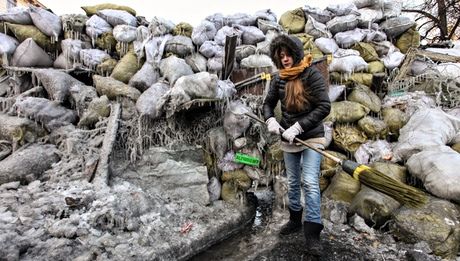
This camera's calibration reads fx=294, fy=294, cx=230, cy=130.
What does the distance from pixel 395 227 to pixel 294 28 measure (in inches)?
131

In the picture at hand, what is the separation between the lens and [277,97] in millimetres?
2568

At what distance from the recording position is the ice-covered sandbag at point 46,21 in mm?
4416

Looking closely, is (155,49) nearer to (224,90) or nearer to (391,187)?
(224,90)

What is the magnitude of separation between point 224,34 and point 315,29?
1.43 m

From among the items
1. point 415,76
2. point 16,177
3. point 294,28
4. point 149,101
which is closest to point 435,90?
point 415,76

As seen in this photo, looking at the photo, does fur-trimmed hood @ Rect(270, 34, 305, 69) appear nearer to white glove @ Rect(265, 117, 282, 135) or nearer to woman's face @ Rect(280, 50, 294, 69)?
woman's face @ Rect(280, 50, 294, 69)

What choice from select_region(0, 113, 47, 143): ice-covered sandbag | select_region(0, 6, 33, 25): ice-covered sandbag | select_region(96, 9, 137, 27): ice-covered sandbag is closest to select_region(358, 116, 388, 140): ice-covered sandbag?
select_region(96, 9, 137, 27): ice-covered sandbag

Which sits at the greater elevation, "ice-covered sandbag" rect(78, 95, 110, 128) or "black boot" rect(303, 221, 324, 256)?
"ice-covered sandbag" rect(78, 95, 110, 128)

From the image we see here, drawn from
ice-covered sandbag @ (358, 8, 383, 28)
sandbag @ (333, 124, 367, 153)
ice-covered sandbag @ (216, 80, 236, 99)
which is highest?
ice-covered sandbag @ (358, 8, 383, 28)

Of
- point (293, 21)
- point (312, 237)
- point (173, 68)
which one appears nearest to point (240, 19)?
point (293, 21)

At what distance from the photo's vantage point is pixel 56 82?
385cm

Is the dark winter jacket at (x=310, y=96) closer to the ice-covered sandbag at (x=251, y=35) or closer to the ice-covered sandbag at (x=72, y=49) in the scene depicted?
the ice-covered sandbag at (x=251, y=35)

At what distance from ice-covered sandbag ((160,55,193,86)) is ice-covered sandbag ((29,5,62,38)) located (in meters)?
1.88

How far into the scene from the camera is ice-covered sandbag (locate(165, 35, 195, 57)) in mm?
4141
